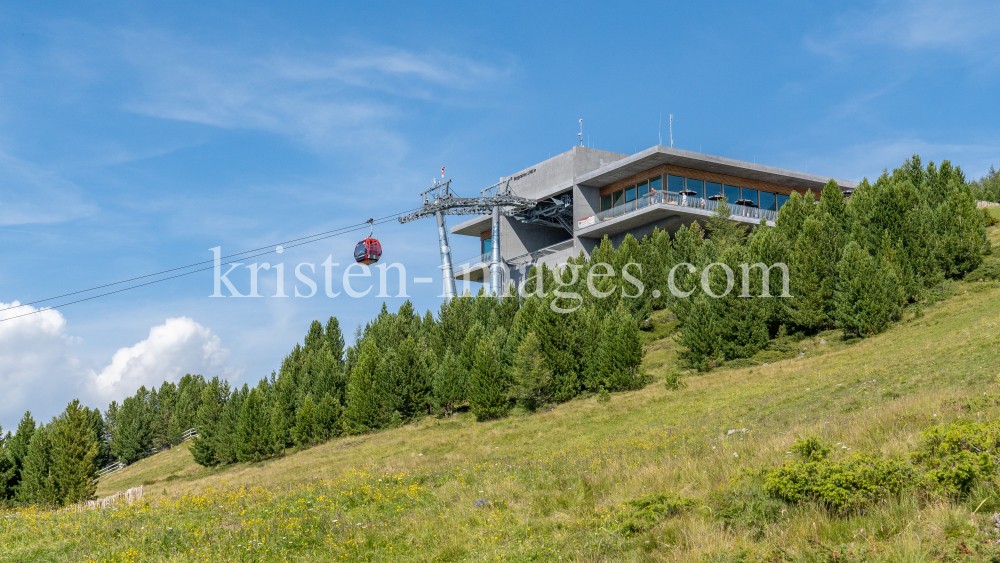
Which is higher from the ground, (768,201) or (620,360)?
(768,201)

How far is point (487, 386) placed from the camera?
3941 centimetres

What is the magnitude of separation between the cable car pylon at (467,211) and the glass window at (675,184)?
A: 14456 mm

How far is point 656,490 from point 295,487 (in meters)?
9.16

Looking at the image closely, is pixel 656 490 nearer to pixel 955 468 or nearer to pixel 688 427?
pixel 955 468

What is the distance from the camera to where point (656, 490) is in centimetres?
991

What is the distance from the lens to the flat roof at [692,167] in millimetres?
59094

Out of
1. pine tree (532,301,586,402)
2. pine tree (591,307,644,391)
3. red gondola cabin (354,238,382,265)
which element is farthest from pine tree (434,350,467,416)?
red gondola cabin (354,238,382,265)

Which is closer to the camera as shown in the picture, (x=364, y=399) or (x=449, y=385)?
(x=449, y=385)

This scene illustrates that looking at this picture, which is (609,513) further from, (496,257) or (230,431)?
(496,257)

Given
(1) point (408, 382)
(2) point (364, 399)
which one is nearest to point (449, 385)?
(1) point (408, 382)

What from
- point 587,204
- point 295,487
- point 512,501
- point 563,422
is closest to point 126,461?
point 587,204

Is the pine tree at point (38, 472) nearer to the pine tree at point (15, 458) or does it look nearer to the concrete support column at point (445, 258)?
the pine tree at point (15, 458)

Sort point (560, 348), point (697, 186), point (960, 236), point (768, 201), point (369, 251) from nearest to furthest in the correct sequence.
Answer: point (560, 348), point (960, 236), point (697, 186), point (369, 251), point (768, 201)

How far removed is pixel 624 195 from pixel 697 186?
6735 mm
